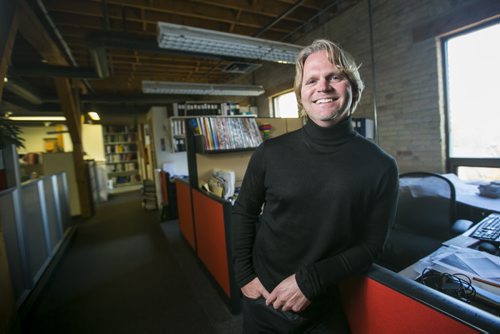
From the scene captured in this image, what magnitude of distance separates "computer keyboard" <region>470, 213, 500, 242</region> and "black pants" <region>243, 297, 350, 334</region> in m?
0.97

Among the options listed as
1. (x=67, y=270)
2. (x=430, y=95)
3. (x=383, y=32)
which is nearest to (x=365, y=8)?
(x=383, y=32)

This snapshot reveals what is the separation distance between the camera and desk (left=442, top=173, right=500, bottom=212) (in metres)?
1.86

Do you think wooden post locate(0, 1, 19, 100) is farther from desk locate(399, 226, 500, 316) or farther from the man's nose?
desk locate(399, 226, 500, 316)

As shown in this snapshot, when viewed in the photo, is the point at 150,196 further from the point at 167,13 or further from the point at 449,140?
the point at 449,140

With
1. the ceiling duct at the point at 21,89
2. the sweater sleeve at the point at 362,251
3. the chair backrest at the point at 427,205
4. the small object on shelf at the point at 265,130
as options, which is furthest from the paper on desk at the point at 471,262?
the ceiling duct at the point at 21,89

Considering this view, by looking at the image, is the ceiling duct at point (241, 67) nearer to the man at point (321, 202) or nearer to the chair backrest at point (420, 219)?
the chair backrest at point (420, 219)

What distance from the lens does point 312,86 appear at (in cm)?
84

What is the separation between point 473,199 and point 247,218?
217cm

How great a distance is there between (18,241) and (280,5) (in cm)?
426

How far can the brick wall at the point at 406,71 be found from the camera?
2793 millimetres

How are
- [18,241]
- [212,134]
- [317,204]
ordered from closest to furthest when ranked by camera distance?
[317,204]
[18,241]
[212,134]

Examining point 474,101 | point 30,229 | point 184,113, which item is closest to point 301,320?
point 30,229

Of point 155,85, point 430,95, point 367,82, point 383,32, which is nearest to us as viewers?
point 430,95

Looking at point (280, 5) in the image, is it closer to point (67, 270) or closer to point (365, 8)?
point (365, 8)
